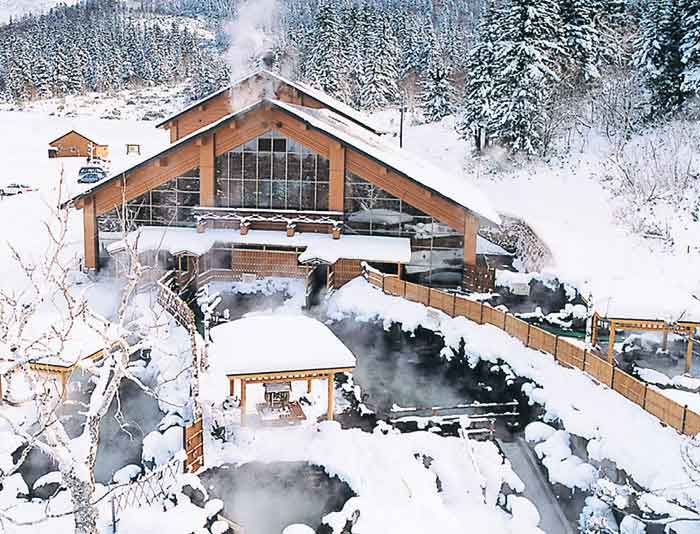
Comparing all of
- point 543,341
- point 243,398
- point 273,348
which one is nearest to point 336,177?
Result: point 543,341

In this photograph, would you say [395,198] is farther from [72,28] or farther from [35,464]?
[72,28]

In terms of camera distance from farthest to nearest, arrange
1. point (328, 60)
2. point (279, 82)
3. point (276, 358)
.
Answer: point (328, 60) → point (279, 82) → point (276, 358)

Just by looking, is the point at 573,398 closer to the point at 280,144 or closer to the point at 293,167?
the point at 293,167

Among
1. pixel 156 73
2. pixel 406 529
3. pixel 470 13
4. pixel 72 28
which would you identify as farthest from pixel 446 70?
pixel 72 28

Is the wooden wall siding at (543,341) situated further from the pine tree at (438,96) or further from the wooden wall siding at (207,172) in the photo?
the pine tree at (438,96)

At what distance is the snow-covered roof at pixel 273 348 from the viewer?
45.0ft

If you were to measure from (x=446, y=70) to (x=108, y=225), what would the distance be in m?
40.6

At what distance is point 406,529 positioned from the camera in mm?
A: 11430

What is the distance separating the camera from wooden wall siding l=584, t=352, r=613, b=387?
1411cm

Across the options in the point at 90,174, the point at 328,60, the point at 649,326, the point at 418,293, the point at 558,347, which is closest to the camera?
the point at 649,326

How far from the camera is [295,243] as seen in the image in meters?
21.8

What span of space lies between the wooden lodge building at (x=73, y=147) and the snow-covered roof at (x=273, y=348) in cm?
3694

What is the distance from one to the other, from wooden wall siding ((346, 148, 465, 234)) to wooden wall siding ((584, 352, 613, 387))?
314 inches

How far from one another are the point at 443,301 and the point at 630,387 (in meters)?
6.45
